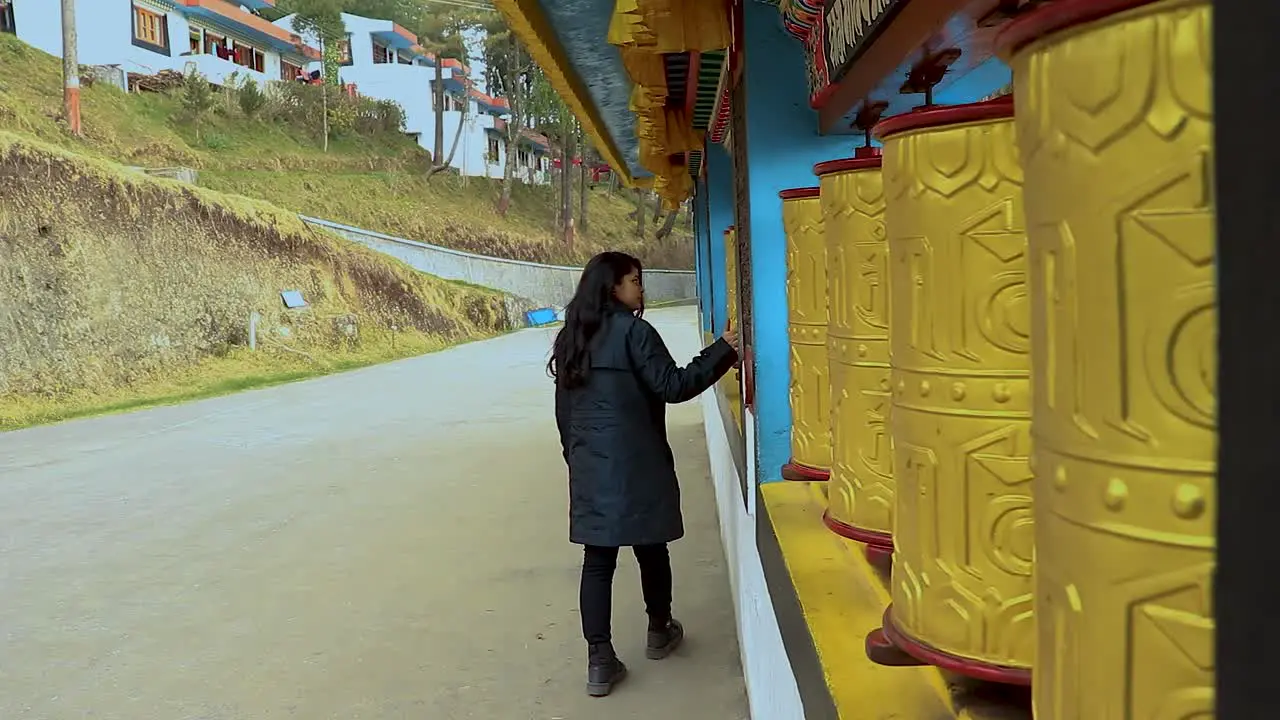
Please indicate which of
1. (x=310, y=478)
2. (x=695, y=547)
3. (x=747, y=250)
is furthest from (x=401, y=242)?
(x=747, y=250)

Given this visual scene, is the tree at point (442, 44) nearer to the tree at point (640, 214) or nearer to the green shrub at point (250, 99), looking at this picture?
the green shrub at point (250, 99)

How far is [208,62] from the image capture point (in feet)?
128

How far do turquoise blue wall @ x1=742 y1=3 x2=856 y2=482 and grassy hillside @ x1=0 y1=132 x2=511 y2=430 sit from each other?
1172 centimetres

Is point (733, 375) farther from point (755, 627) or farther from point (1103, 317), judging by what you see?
point (1103, 317)

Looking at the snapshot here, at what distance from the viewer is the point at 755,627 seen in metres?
2.98

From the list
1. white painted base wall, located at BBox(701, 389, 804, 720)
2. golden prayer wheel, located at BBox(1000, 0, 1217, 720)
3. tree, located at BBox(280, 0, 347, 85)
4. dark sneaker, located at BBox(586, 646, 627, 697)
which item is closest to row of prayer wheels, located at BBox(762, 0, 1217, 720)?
golden prayer wheel, located at BBox(1000, 0, 1217, 720)

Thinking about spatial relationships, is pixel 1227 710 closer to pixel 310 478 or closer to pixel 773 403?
pixel 773 403

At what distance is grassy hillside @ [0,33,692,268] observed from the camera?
29.3 meters

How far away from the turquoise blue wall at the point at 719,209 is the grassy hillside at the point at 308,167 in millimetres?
19813

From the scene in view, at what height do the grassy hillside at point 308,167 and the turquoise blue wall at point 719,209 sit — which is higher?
the grassy hillside at point 308,167

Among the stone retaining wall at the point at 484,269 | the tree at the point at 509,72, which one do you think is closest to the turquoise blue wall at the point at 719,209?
the stone retaining wall at the point at 484,269

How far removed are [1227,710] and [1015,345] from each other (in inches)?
25.7

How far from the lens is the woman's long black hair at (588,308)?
3.40 meters

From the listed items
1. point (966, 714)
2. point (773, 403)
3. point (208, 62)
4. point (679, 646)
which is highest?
point (208, 62)
